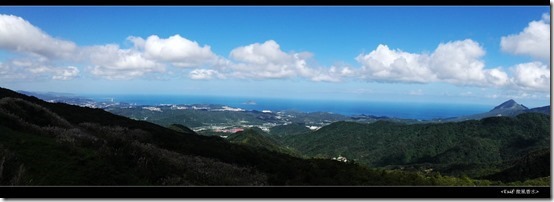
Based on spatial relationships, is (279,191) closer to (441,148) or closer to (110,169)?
(110,169)

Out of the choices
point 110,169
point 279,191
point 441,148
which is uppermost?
point 110,169

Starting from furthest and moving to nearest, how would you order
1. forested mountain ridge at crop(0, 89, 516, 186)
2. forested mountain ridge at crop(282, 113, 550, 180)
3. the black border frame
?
forested mountain ridge at crop(282, 113, 550, 180) → forested mountain ridge at crop(0, 89, 516, 186) → the black border frame

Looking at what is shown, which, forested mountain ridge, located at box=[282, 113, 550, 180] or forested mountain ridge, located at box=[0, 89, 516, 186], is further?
forested mountain ridge, located at box=[282, 113, 550, 180]

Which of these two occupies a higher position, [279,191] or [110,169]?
[110,169]

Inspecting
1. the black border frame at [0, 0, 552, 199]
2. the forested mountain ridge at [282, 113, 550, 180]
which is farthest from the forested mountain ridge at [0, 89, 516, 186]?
the forested mountain ridge at [282, 113, 550, 180]

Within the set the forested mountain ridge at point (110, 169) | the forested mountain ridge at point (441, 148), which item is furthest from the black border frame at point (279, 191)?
the forested mountain ridge at point (441, 148)

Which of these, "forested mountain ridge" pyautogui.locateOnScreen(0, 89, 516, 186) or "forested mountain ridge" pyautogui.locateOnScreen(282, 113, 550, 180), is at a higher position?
"forested mountain ridge" pyautogui.locateOnScreen(0, 89, 516, 186)

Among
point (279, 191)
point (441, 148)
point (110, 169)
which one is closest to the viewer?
point (279, 191)

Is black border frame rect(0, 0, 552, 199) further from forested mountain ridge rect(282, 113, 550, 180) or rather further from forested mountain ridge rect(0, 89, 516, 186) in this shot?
forested mountain ridge rect(282, 113, 550, 180)

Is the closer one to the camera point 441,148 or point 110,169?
point 110,169

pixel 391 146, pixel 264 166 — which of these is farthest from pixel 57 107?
pixel 391 146

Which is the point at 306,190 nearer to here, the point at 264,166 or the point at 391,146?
the point at 264,166

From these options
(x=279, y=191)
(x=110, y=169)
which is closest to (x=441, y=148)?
(x=279, y=191)
